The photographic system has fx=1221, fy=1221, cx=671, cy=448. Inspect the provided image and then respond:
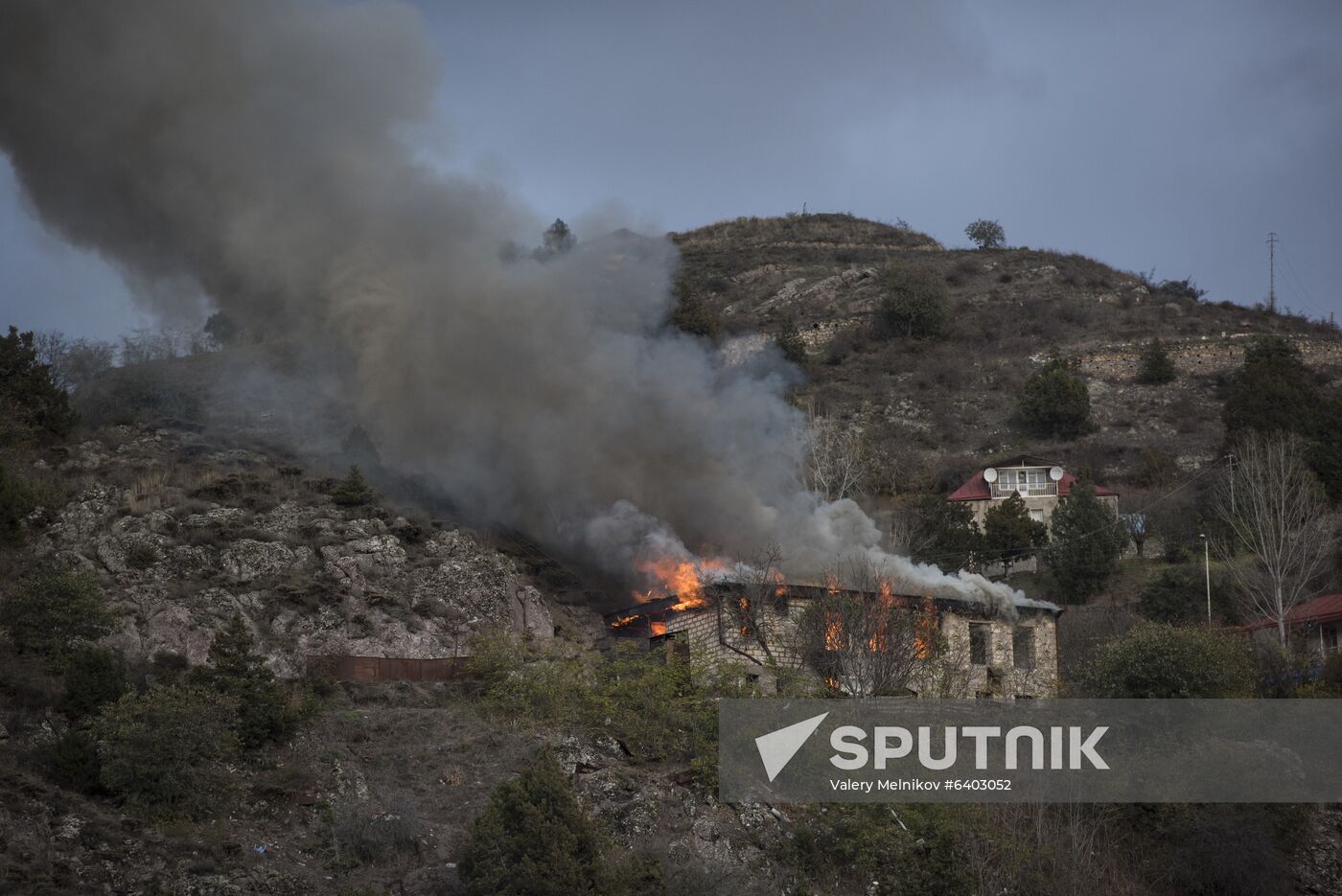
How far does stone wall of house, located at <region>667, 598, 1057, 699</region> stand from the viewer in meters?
33.7

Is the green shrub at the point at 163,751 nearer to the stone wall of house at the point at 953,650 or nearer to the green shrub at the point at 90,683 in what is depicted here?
the green shrub at the point at 90,683

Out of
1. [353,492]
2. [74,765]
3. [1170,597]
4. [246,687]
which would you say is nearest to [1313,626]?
[1170,597]

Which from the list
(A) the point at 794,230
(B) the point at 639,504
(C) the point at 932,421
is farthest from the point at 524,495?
(A) the point at 794,230

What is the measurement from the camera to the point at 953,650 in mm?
35531

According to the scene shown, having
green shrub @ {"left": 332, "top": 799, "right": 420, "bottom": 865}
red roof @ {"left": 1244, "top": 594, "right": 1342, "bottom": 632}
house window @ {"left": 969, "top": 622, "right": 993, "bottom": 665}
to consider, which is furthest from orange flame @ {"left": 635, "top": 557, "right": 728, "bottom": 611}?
red roof @ {"left": 1244, "top": 594, "right": 1342, "bottom": 632}

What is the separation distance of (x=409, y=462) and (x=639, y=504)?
28.0 feet

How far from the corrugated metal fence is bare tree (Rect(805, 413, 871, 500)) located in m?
18.7

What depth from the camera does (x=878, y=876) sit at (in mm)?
24047

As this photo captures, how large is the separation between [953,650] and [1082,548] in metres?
12.7

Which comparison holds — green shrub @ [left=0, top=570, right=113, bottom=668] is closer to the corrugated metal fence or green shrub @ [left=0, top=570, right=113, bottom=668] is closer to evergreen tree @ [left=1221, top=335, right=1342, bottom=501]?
the corrugated metal fence

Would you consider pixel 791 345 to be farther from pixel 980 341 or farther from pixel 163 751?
pixel 163 751

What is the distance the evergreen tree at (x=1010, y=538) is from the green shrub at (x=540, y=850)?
102ft

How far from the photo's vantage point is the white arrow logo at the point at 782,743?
27375 millimetres

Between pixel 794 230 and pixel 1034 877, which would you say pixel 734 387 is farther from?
pixel 794 230
